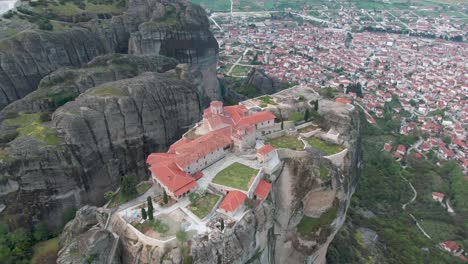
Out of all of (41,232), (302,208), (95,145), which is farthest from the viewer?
A: (95,145)

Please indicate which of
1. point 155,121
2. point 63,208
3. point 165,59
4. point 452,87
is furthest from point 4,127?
point 452,87

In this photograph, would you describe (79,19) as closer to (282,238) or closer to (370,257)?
(282,238)

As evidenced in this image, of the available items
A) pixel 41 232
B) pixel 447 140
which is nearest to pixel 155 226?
pixel 41 232

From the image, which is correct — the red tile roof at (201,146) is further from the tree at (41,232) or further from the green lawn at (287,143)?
the tree at (41,232)

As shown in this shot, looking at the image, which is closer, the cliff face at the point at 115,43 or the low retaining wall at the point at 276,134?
the low retaining wall at the point at 276,134

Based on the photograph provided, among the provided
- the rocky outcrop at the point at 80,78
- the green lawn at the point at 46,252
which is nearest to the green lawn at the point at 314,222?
the green lawn at the point at 46,252

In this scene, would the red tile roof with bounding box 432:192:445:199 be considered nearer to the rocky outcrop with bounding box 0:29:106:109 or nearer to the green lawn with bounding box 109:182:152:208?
the green lawn with bounding box 109:182:152:208

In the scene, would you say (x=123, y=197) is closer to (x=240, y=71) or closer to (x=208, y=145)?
(x=208, y=145)
